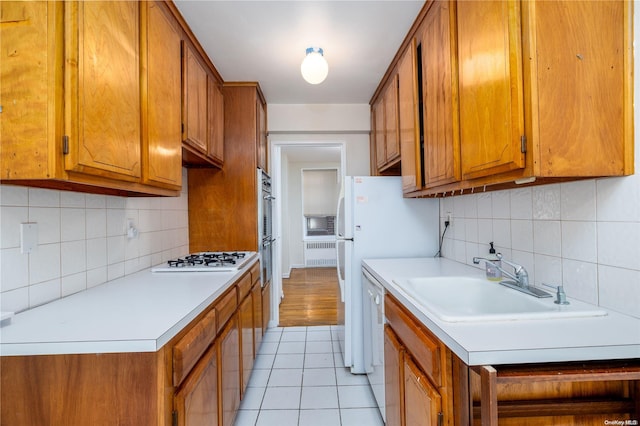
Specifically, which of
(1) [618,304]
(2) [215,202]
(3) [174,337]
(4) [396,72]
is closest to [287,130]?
(2) [215,202]

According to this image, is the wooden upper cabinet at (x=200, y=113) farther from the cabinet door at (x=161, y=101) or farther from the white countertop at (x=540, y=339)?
the white countertop at (x=540, y=339)

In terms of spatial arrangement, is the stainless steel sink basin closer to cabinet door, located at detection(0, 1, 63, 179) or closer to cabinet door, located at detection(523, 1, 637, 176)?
cabinet door, located at detection(523, 1, 637, 176)

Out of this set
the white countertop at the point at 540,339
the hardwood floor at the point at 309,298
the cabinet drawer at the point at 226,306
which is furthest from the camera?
the hardwood floor at the point at 309,298

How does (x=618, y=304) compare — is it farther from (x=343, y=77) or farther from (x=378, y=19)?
(x=343, y=77)

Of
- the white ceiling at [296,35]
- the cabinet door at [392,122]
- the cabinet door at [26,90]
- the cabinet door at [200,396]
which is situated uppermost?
the white ceiling at [296,35]

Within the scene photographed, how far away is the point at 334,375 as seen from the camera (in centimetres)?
235

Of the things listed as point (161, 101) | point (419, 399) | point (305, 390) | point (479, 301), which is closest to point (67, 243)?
point (161, 101)

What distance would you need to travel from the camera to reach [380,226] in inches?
92.3

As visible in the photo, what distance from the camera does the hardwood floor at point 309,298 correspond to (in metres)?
3.55


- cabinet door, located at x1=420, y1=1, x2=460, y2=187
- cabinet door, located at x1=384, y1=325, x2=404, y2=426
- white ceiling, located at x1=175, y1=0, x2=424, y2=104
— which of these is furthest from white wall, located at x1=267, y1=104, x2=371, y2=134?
cabinet door, located at x1=384, y1=325, x2=404, y2=426

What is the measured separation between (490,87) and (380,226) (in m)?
1.31

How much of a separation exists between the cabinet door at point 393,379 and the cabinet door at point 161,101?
136cm

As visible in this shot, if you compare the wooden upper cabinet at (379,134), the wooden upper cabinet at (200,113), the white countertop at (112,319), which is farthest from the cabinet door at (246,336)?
the wooden upper cabinet at (379,134)

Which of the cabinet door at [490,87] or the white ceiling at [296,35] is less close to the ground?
the white ceiling at [296,35]
